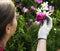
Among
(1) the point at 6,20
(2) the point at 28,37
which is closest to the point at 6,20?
(1) the point at 6,20

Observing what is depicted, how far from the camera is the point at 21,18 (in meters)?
3.57

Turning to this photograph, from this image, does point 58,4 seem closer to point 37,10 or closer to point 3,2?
point 37,10

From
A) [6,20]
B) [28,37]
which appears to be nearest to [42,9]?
[28,37]

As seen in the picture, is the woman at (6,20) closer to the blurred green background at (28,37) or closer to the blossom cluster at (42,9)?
the blossom cluster at (42,9)

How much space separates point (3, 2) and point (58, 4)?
199 centimetres

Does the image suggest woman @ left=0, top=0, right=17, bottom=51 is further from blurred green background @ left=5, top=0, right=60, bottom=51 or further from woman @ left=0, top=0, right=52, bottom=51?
blurred green background @ left=5, top=0, right=60, bottom=51

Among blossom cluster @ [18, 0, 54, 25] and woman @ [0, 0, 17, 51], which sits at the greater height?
blossom cluster @ [18, 0, 54, 25]

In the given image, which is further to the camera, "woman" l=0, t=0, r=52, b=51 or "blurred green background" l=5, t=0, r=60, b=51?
"blurred green background" l=5, t=0, r=60, b=51

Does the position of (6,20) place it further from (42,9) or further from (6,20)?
(42,9)

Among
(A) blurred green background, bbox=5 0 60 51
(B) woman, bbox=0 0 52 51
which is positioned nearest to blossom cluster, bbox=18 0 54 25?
(A) blurred green background, bbox=5 0 60 51

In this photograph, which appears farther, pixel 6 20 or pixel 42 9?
pixel 42 9

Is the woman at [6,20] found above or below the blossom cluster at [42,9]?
below

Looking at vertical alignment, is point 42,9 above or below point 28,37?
above

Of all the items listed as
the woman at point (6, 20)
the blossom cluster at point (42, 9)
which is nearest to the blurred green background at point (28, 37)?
the blossom cluster at point (42, 9)
